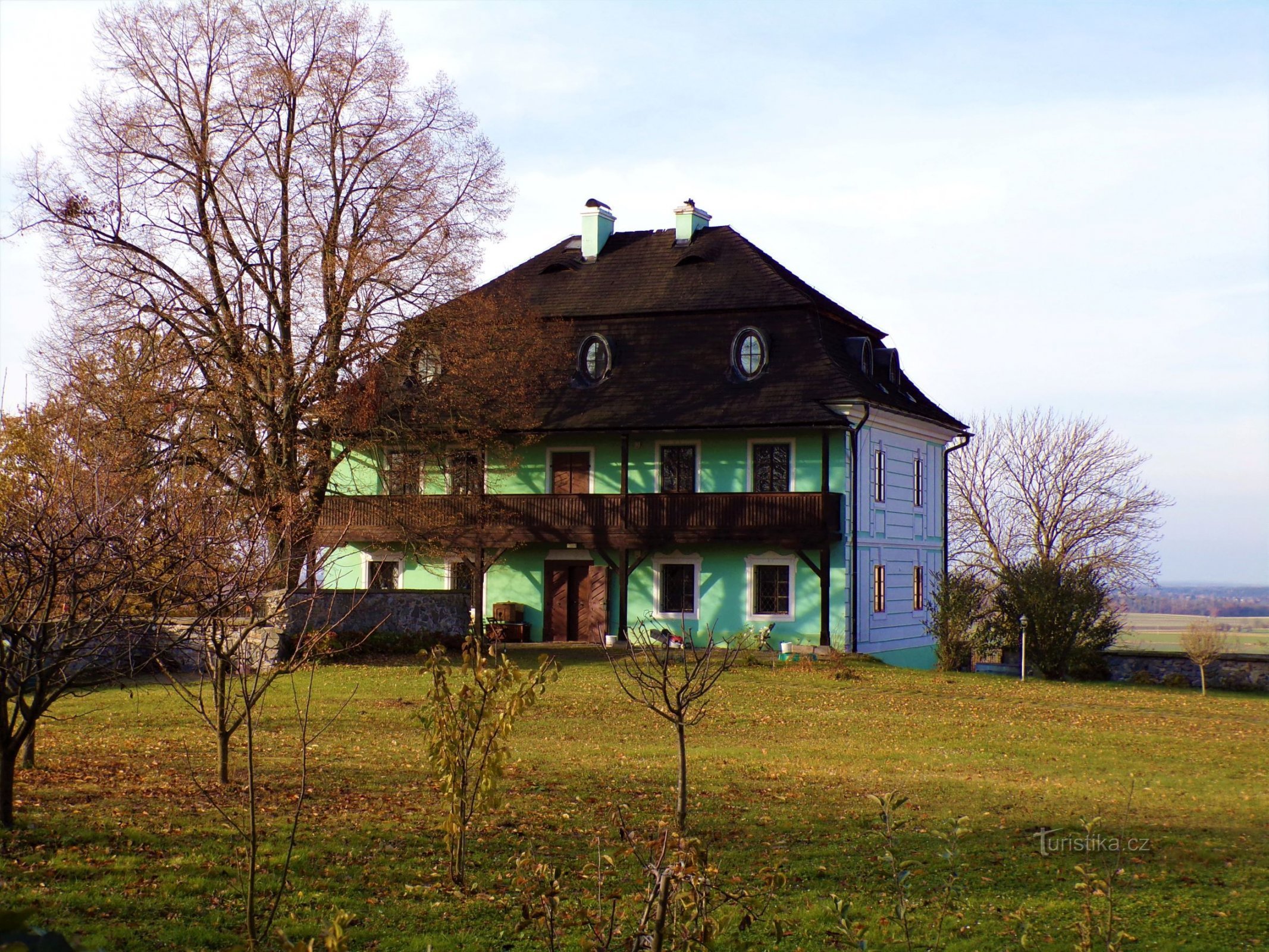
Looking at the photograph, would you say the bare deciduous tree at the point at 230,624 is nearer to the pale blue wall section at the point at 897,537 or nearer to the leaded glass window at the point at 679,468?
the leaded glass window at the point at 679,468

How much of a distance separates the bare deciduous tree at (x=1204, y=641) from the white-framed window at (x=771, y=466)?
32.3 ft

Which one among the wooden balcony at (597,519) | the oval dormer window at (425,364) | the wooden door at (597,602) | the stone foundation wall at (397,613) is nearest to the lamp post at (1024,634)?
the wooden balcony at (597,519)

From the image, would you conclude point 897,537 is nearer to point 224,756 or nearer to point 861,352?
point 861,352

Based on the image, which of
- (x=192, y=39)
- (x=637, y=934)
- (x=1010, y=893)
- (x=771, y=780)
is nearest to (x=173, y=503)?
(x=771, y=780)

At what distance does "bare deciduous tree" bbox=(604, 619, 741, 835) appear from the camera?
367 inches

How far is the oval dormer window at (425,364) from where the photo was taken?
89.0 ft

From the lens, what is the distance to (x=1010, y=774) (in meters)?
13.9

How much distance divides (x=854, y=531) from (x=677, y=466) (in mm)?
4954

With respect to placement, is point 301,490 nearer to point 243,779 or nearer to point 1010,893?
point 243,779

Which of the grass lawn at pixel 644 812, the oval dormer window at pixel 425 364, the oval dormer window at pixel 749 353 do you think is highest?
the oval dormer window at pixel 749 353

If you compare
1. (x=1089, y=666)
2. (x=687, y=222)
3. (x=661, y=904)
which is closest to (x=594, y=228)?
(x=687, y=222)

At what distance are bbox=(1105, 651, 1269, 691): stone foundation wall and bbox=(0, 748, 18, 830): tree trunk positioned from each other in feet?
89.4

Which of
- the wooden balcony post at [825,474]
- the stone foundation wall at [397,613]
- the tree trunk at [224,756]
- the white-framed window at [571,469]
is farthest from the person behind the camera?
the white-framed window at [571,469]

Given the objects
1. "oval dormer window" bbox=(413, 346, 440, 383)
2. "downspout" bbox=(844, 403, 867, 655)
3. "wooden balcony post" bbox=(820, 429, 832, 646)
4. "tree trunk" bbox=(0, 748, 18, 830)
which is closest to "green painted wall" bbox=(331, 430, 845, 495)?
"downspout" bbox=(844, 403, 867, 655)
